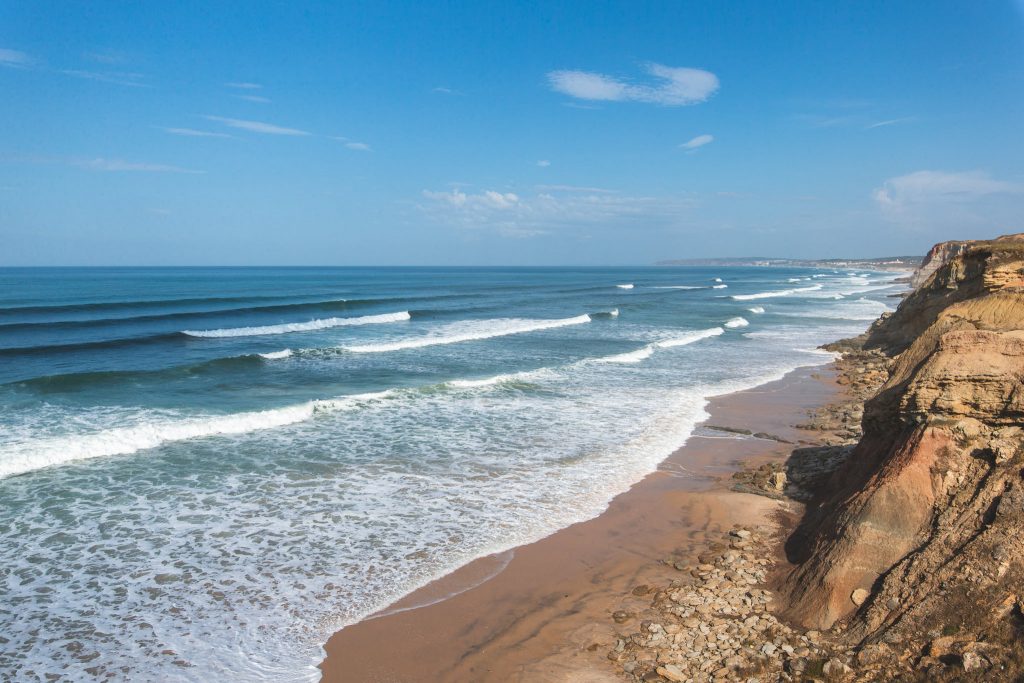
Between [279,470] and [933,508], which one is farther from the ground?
[933,508]

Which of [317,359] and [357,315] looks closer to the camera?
[317,359]

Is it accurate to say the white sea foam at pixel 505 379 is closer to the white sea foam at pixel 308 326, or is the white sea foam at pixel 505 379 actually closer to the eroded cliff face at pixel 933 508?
the eroded cliff face at pixel 933 508

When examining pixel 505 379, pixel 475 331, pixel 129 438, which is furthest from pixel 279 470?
pixel 475 331

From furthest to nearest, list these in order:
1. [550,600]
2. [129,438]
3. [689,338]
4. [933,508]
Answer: [689,338] < [129,438] < [550,600] < [933,508]

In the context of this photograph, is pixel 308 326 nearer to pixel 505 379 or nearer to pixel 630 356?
pixel 505 379

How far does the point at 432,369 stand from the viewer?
→ 797 inches

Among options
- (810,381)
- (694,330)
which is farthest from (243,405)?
(694,330)

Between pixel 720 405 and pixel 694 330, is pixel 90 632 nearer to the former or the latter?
pixel 720 405

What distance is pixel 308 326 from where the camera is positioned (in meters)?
31.5

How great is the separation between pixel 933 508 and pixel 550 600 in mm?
3627

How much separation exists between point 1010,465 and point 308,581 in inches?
269

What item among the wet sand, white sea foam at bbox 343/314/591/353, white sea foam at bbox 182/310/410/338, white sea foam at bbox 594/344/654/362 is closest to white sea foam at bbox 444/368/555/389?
white sea foam at bbox 594/344/654/362

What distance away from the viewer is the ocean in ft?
20.0

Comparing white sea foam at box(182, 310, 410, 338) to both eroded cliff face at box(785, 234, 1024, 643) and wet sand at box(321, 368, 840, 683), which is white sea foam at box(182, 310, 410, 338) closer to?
wet sand at box(321, 368, 840, 683)
